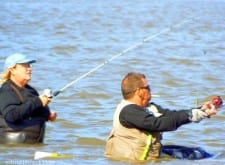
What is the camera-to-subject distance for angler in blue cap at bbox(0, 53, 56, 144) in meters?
9.68

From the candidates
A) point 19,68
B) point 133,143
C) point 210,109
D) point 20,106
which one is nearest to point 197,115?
point 210,109

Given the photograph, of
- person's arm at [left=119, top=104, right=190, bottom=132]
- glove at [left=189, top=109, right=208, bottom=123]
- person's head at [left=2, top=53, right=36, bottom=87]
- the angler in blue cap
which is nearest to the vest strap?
person's arm at [left=119, top=104, right=190, bottom=132]

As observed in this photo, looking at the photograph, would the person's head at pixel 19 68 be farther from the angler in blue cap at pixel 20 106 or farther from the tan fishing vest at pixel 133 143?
the tan fishing vest at pixel 133 143

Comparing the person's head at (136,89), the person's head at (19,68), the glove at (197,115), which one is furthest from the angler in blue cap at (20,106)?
the glove at (197,115)

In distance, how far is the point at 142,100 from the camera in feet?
28.0

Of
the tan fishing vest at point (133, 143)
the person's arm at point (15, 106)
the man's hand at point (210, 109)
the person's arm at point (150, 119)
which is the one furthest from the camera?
the person's arm at point (15, 106)

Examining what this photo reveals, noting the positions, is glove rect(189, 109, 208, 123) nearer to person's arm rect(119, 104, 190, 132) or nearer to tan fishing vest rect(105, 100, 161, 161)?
person's arm rect(119, 104, 190, 132)

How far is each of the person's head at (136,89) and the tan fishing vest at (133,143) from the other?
90 mm

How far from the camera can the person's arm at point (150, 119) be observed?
326 inches

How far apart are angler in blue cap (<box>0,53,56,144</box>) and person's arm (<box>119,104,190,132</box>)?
1.50 metres

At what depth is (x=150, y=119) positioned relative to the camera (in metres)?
8.35

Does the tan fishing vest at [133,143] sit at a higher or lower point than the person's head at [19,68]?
lower

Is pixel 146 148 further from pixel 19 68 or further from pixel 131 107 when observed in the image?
pixel 19 68

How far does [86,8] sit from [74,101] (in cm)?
2157
